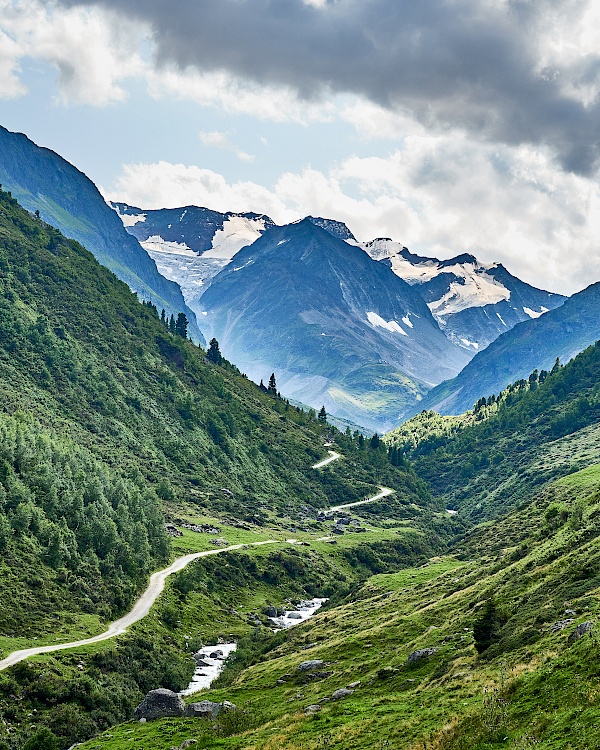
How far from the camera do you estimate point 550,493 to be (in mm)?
185250

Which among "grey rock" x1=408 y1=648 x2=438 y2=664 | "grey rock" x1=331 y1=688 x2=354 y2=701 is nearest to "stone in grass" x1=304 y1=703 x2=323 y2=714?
"grey rock" x1=331 y1=688 x2=354 y2=701

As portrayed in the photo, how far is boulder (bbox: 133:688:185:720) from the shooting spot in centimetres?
7856

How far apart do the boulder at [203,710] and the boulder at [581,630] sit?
39.3 m

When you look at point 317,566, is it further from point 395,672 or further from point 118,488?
point 395,672

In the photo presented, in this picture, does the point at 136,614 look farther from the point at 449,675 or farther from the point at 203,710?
the point at 449,675

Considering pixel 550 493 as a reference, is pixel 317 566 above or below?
below

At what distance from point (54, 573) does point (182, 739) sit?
226ft

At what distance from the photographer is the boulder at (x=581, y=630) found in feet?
159

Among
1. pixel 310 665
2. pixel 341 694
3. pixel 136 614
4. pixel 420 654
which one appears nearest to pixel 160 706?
pixel 310 665

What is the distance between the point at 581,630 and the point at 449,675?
13.8 metres

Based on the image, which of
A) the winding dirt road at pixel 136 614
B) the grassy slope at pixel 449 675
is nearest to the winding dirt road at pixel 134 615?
the winding dirt road at pixel 136 614

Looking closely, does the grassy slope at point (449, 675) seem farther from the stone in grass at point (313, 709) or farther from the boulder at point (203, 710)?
the boulder at point (203, 710)

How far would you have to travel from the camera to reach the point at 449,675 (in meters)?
58.5

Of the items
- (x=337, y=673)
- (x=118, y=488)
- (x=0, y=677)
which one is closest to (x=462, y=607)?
(x=337, y=673)
